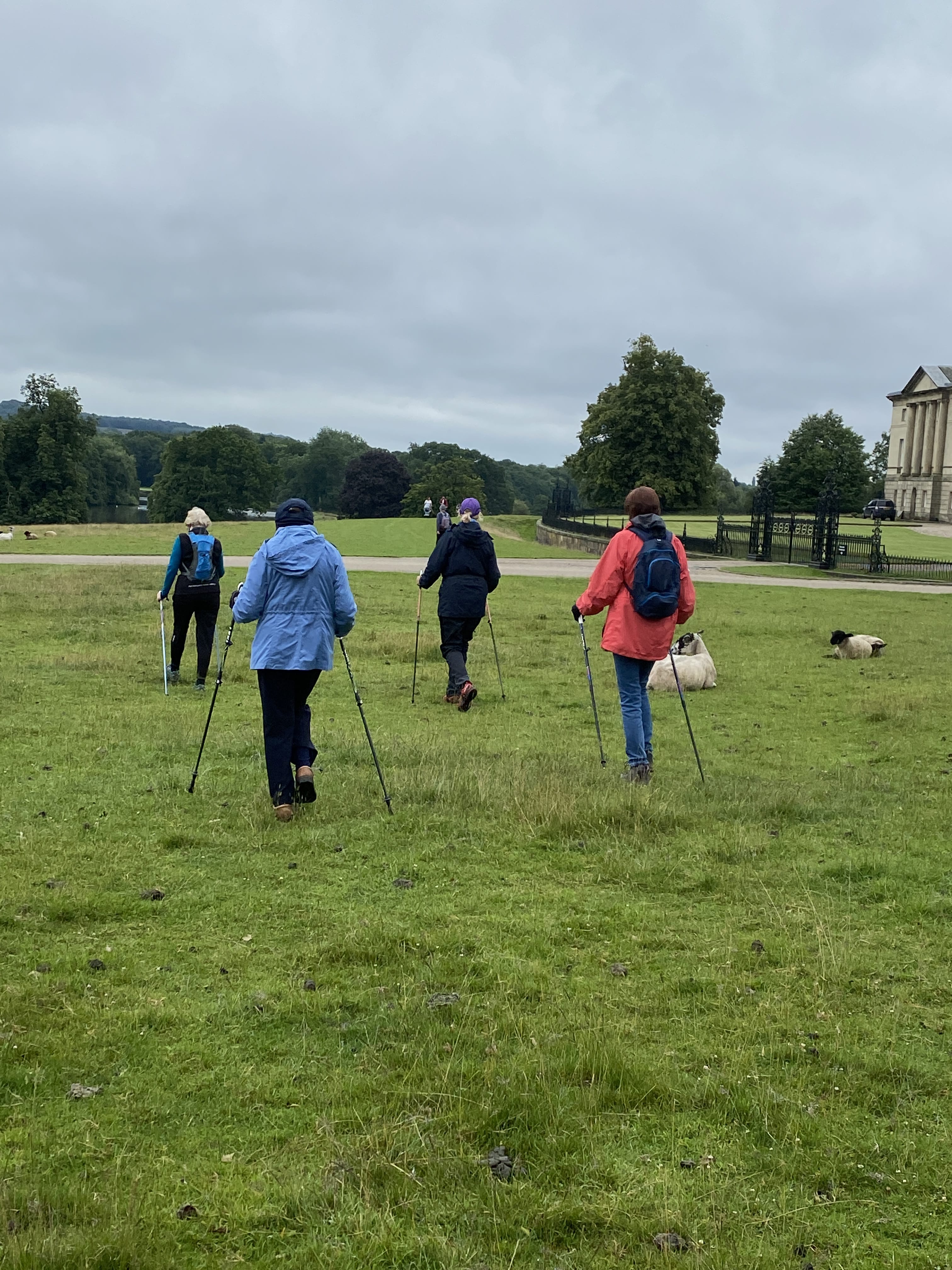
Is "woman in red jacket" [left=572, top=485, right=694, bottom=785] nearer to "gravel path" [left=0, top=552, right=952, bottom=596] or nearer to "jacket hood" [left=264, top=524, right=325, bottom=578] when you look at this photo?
"jacket hood" [left=264, top=524, right=325, bottom=578]

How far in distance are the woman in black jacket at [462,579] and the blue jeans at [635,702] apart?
4.16 metres

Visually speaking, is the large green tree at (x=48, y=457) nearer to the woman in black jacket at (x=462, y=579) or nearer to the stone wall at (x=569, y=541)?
the stone wall at (x=569, y=541)

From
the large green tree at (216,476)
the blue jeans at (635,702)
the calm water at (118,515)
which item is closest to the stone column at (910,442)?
the large green tree at (216,476)

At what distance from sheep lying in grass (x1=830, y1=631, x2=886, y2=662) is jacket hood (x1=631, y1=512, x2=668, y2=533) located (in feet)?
35.7

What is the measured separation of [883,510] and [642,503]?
90.6m

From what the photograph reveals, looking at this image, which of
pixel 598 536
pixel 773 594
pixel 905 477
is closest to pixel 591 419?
pixel 598 536

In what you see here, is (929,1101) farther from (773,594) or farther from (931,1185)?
(773,594)

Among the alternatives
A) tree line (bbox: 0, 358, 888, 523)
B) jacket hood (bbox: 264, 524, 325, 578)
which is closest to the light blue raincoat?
jacket hood (bbox: 264, 524, 325, 578)

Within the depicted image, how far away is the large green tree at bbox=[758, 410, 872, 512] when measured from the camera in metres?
109

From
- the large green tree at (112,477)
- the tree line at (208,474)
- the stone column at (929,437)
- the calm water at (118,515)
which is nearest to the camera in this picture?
the tree line at (208,474)

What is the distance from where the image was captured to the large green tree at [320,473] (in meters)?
106

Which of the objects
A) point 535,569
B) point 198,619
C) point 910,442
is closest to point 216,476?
point 535,569

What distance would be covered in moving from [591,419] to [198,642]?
77.9m

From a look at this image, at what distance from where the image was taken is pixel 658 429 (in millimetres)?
84125
